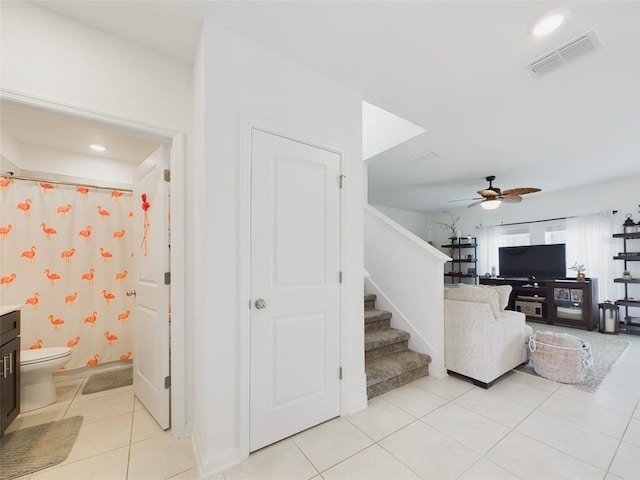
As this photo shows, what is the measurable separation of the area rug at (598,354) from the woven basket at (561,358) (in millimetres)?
87

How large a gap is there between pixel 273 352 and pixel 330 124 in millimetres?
1767

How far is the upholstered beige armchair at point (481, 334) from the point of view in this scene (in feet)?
8.59

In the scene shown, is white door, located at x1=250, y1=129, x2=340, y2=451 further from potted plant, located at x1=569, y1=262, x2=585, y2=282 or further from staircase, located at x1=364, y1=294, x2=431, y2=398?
potted plant, located at x1=569, y1=262, x2=585, y2=282

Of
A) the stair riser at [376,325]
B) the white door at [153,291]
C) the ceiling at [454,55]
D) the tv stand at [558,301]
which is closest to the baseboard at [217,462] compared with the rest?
the white door at [153,291]

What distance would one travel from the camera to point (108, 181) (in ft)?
10.9

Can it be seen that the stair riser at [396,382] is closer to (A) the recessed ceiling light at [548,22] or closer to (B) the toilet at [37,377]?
(B) the toilet at [37,377]

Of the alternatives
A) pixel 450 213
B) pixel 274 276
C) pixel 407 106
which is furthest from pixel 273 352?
pixel 450 213

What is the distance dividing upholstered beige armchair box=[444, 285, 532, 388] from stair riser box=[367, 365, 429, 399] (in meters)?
0.31

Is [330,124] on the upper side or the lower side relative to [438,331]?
upper

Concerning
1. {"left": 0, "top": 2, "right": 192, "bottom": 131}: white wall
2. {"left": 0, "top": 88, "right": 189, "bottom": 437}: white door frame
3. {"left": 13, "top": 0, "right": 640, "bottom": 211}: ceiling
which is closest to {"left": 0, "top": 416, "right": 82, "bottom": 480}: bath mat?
{"left": 0, "top": 88, "right": 189, "bottom": 437}: white door frame

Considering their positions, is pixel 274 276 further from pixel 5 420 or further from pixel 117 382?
pixel 117 382

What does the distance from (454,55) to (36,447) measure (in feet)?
12.9

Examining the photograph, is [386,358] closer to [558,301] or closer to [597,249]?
[558,301]

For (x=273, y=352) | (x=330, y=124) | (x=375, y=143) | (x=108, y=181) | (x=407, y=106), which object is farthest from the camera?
(x=375, y=143)
